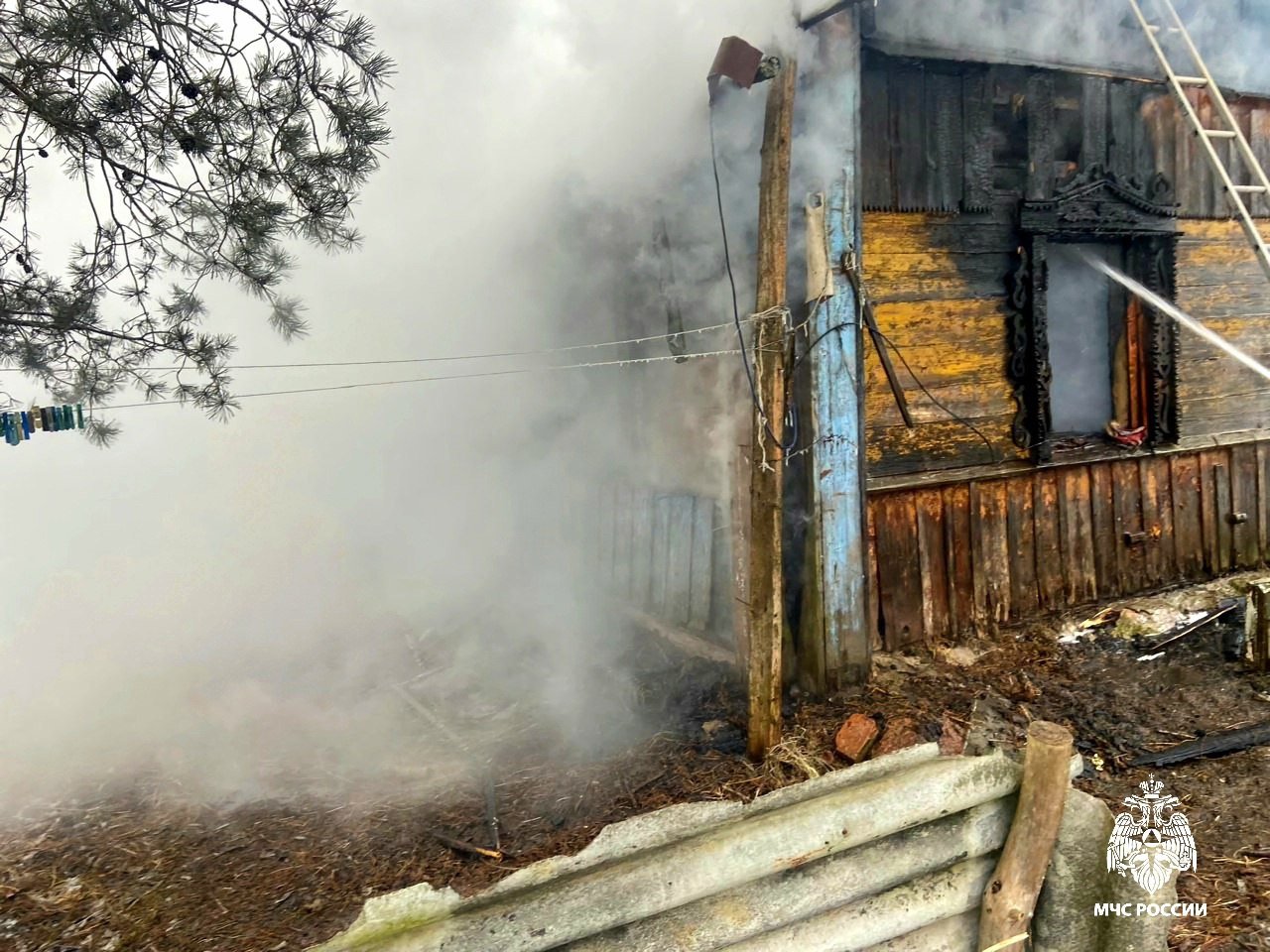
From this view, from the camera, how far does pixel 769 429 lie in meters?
4.74

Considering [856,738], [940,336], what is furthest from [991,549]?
[856,738]

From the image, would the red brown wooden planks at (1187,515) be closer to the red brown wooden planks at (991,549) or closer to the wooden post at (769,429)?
the red brown wooden planks at (991,549)

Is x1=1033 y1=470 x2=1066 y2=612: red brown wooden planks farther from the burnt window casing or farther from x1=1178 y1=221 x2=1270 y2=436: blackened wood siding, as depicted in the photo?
x1=1178 y1=221 x2=1270 y2=436: blackened wood siding

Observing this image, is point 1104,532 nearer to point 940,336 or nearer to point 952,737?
point 940,336

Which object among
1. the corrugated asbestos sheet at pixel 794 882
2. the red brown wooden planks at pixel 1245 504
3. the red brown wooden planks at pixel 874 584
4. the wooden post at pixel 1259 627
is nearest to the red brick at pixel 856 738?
the red brown wooden planks at pixel 874 584

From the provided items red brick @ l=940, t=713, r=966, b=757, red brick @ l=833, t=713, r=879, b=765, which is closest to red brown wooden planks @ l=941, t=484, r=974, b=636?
red brick @ l=940, t=713, r=966, b=757

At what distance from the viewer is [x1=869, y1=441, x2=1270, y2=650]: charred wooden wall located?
630 cm

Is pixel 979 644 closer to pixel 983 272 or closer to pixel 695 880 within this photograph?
pixel 983 272

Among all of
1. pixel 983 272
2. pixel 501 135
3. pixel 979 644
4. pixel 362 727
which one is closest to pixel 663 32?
pixel 501 135

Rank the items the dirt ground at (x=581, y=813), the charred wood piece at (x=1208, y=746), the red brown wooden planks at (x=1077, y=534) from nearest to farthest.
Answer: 1. the dirt ground at (x=581, y=813)
2. the charred wood piece at (x=1208, y=746)
3. the red brown wooden planks at (x=1077, y=534)

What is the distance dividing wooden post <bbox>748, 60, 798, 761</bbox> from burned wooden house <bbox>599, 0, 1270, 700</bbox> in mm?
899

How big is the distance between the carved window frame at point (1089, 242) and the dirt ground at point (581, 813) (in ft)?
6.50

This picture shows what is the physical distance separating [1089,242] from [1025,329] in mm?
1273

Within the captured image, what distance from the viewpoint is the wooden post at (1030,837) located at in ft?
9.09
